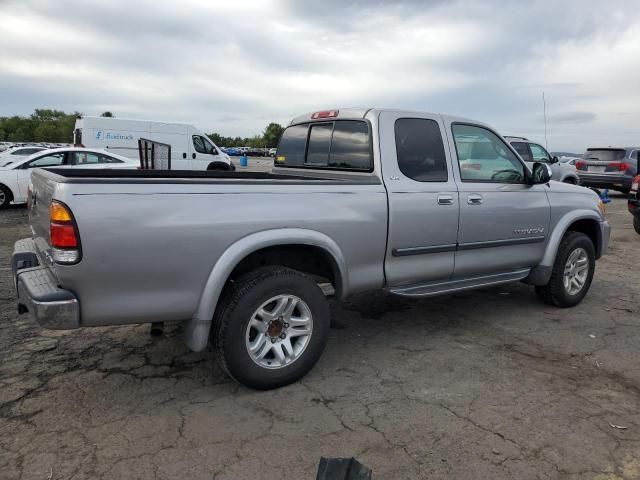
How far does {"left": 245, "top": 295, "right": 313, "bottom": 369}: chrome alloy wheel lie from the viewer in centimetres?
321

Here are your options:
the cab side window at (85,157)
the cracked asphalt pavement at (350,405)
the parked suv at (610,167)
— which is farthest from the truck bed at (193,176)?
the parked suv at (610,167)

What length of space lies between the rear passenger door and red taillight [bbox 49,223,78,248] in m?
2.06

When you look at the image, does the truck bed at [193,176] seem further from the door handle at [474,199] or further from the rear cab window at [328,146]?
the door handle at [474,199]

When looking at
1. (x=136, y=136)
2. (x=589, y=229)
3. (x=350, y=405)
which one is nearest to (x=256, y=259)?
(x=350, y=405)

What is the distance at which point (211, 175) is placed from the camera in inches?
155

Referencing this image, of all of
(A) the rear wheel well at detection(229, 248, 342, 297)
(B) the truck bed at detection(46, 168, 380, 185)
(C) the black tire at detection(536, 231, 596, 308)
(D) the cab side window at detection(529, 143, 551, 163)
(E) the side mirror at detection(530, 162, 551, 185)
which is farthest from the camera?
(D) the cab side window at detection(529, 143, 551, 163)

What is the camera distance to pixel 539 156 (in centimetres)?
1423

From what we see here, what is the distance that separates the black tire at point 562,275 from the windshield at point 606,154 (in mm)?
13290

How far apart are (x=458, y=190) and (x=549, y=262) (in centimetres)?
143

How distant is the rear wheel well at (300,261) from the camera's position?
337 cm

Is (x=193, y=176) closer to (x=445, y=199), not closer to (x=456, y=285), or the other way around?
(x=445, y=199)

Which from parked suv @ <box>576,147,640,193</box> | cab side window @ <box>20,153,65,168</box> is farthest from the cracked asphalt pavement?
parked suv @ <box>576,147,640,193</box>

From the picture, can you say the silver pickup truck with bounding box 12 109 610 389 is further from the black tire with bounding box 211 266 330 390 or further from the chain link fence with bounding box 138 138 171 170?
the chain link fence with bounding box 138 138 171 170

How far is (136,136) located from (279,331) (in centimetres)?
1640
